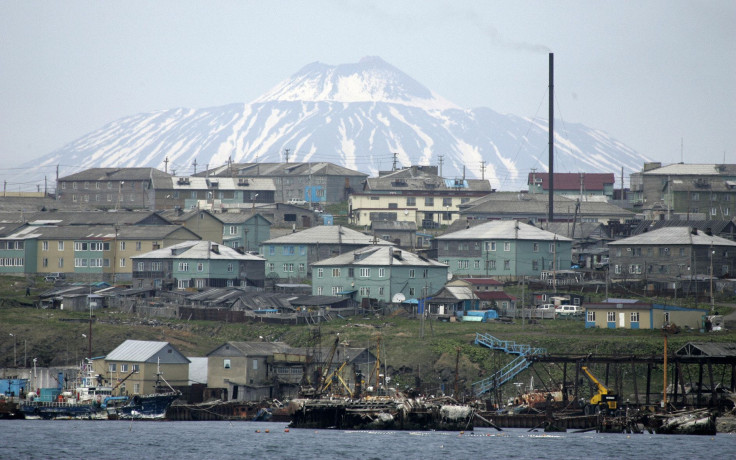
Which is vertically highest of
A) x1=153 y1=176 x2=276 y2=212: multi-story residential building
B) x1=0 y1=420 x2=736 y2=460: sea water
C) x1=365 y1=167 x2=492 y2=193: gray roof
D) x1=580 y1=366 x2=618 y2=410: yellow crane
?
x1=365 y1=167 x2=492 y2=193: gray roof

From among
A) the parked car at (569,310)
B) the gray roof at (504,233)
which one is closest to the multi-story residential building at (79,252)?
the gray roof at (504,233)

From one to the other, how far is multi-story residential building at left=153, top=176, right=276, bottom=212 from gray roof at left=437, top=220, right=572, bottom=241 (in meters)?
32.2

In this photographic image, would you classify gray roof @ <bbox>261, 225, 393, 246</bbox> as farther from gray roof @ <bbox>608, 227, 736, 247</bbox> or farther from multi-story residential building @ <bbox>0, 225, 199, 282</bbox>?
gray roof @ <bbox>608, 227, 736, 247</bbox>

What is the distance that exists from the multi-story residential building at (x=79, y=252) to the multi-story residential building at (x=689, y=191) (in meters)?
49.8

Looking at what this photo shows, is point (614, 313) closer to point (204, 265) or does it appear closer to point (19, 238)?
point (204, 265)

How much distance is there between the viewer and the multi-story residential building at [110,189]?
13300 cm

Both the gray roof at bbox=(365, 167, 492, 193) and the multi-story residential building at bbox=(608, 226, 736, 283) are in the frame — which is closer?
the multi-story residential building at bbox=(608, 226, 736, 283)

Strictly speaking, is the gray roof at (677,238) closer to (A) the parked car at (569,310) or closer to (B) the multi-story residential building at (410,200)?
(A) the parked car at (569,310)

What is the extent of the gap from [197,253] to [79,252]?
12.0 m

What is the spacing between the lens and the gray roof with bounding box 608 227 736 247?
306ft

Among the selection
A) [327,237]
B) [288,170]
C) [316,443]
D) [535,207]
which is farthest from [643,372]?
[288,170]

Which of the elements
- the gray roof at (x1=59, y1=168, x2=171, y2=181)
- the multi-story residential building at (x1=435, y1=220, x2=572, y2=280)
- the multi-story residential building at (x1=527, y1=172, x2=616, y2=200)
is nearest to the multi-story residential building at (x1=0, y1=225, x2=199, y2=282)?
the multi-story residential building at (x1=435, y1=220, x2=572, y2=280)

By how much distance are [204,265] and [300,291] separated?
26.5ft

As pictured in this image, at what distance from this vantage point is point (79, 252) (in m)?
101
